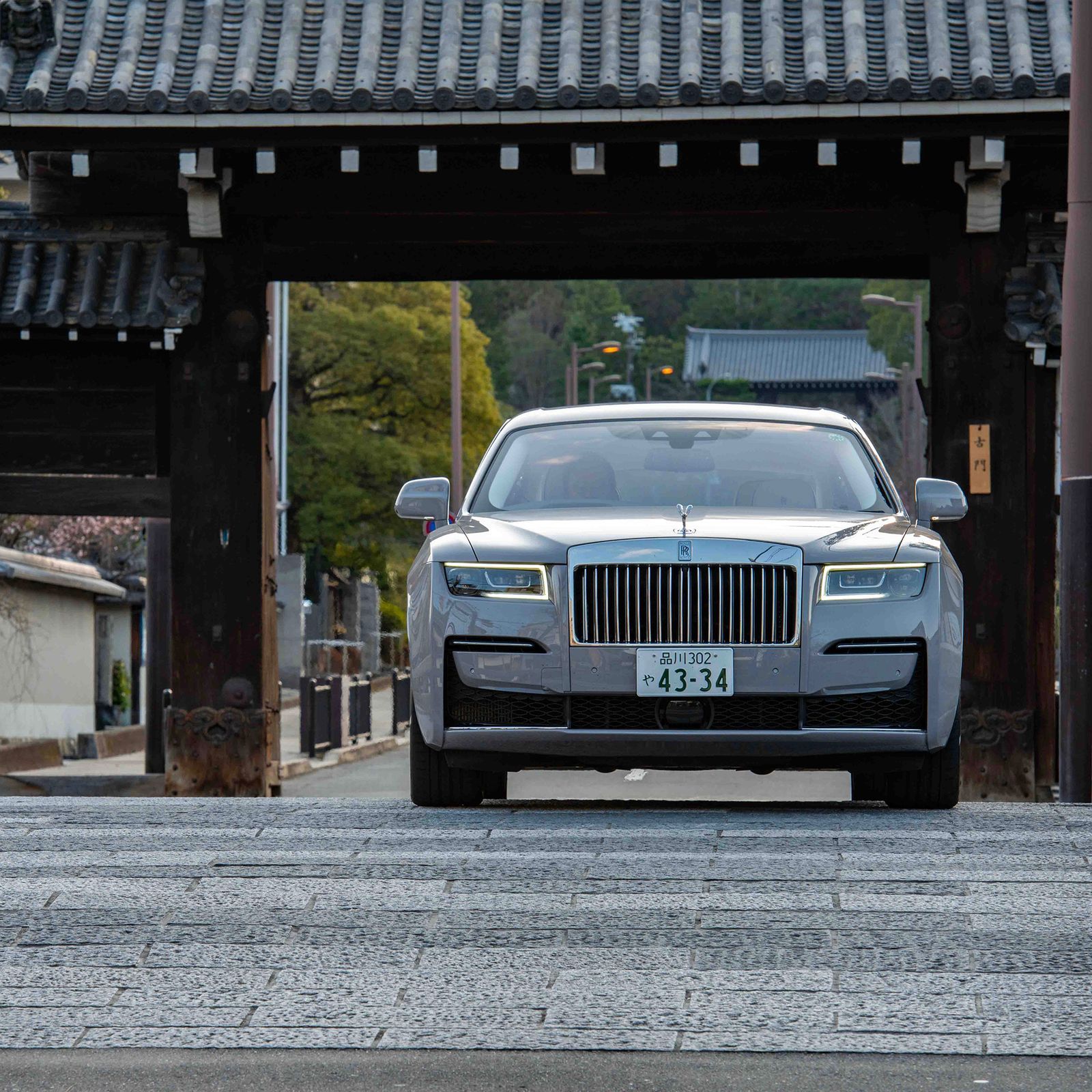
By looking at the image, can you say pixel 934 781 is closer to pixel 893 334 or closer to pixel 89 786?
pixel 89 786

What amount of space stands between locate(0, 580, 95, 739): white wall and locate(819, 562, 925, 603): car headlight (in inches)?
834

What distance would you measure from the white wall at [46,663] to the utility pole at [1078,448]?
801 inches

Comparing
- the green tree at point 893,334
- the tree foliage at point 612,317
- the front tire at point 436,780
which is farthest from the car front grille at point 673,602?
the tree foliage at point 612,317

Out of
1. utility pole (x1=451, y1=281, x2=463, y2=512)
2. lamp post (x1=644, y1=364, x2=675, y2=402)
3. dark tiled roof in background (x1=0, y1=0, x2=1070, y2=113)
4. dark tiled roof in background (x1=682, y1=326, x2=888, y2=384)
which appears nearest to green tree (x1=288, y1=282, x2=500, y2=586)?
utility pole (x1=451, y1=281, x2=463, y2=512)

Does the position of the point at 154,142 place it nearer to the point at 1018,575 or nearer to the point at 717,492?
the point at 717,492

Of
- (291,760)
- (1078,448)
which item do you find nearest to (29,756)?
(291,760)

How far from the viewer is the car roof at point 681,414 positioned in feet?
28.3

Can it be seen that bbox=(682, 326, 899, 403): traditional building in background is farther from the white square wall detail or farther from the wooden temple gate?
the white square wall detail

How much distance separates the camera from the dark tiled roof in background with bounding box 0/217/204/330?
490 inches

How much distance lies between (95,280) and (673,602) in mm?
6844

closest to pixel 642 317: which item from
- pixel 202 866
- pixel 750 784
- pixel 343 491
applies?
pixel 343 491

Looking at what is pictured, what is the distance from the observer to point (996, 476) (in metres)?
12.4

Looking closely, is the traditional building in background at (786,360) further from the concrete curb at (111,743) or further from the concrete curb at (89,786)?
the concrete curb at (89,786)

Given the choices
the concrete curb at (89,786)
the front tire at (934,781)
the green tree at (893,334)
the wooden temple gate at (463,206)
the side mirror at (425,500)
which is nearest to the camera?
the front tire at (934,781)
